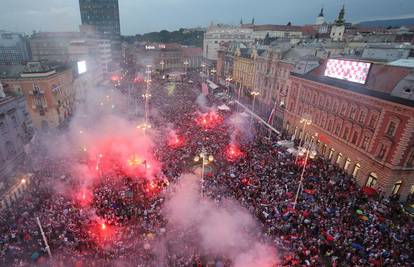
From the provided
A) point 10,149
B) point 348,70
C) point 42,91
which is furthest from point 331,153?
point 42,91

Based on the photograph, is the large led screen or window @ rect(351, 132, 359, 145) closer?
window @ rect(351, 132, 359, 145)

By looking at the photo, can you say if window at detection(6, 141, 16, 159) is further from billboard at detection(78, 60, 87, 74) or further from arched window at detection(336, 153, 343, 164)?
arched window at detection(336, 153, 343, 164)

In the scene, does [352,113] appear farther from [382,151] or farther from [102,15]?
[102,15]

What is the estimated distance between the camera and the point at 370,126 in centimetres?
2336

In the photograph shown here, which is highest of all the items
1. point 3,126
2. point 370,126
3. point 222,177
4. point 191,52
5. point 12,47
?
point 370,126

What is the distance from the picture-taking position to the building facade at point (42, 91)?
34.5 m

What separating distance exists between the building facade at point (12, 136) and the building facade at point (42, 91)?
10612mm

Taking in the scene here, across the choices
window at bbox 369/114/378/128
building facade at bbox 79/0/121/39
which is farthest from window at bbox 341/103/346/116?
building facade at bbox 79/0/121/39

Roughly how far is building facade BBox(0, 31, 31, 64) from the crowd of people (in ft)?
334

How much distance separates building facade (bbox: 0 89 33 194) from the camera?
70.7 ft

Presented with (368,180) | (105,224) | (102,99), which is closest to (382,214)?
(368,180)

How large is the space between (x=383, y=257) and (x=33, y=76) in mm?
42371

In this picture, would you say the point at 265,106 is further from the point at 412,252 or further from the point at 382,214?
the point at 412,252

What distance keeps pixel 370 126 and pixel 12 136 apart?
109 ft
